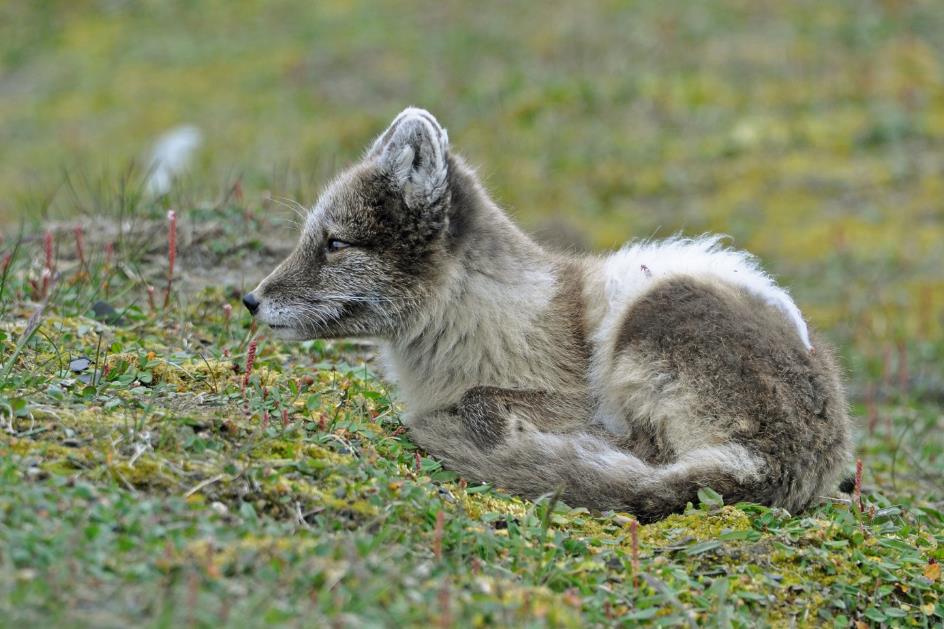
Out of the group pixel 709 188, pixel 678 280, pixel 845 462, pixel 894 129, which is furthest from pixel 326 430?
pixel 894 129

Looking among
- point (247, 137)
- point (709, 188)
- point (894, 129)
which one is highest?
point (894, 129)

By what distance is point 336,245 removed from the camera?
19.5 ft

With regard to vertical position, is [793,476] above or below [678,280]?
below

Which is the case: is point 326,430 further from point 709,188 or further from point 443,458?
point 709,188

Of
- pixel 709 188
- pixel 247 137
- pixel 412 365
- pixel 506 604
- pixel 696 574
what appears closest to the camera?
pixel 506 604

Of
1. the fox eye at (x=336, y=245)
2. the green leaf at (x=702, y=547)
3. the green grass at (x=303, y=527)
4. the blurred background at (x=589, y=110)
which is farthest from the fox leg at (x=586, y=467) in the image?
the blurred background at (x=589, y=110)

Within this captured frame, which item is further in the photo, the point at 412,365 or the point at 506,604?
the point at 412,365

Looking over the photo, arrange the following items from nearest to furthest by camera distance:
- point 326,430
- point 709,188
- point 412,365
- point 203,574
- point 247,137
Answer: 1. point 203,574
2. point 326,430
3. point 412,365
4. point 709,188
5. point 247,137

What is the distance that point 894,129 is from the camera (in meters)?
14.2

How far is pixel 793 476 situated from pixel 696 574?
3.14ft

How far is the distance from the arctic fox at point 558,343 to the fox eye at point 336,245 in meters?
0.02

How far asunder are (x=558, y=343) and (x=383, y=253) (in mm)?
1046

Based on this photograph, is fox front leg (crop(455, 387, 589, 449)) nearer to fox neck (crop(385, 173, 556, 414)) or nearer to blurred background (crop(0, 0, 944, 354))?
fox neck (crop(385, 173, 556, 414))

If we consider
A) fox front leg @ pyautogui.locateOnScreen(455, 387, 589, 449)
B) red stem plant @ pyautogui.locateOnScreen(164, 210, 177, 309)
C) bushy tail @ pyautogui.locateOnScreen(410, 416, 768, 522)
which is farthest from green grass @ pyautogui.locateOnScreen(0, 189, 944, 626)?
fox front leg @ pyautogui.locateOnScreen(455, 387, 589, 449)
